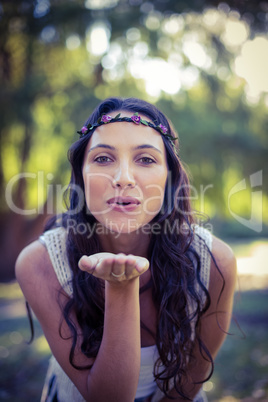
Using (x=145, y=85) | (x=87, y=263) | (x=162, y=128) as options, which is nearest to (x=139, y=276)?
(x=87, y=263)

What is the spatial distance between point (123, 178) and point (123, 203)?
0.12m

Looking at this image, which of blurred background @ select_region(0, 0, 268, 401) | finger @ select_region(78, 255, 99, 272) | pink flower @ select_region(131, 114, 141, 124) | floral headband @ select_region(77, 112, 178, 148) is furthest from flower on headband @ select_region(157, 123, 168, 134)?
blurred background @ select_region(0, 0, 268, 401)

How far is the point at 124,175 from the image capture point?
155 cm

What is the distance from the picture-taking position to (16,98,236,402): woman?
1.54 m

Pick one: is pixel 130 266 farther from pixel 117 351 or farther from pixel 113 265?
pixel 117 351

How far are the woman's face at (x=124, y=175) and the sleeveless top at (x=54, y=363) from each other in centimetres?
42

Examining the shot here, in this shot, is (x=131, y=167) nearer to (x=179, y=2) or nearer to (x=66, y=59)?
(x=179, y=2)

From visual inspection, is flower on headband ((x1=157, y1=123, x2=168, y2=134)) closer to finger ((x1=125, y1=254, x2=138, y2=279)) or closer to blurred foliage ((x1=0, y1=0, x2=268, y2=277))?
finger ((x1=125, y1=254, x2=138, y2=279))

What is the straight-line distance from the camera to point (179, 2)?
6598 mm

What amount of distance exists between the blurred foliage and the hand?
6.01 meters

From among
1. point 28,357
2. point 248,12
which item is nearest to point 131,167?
point 28,357

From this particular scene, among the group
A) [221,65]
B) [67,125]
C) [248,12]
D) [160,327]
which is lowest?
[160,327]

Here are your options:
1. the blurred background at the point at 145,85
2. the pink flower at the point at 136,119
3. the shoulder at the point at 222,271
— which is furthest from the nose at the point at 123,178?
the blurred background at the point at 145,85

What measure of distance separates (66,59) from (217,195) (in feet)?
16.0
